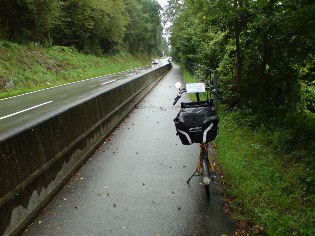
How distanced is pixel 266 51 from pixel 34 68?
21587 millimetres

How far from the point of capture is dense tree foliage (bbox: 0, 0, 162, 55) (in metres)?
29.9

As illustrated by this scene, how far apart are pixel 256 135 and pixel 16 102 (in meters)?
12.9

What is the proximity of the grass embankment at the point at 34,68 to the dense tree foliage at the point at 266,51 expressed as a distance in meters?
13.9

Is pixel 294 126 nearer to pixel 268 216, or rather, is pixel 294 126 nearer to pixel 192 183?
pixel 192 183

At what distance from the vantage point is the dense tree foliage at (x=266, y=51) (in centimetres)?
818

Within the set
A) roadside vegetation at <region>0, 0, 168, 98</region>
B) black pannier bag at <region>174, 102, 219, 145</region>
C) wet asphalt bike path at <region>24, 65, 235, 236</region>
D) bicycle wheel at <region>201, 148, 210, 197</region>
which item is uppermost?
roadside vegetation at <region>0, 0, 168, 98</region>

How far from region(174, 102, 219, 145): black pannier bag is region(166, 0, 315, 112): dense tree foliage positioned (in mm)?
3828

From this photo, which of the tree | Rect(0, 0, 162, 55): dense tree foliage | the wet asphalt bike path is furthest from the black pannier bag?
the tree

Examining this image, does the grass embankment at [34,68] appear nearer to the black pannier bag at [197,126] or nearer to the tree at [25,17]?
the tree at [25,17]

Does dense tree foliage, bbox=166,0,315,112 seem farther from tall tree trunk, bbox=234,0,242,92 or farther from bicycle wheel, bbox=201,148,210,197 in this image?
bicycle wheel, bbox=201,148,210,197

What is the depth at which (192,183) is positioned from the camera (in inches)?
235

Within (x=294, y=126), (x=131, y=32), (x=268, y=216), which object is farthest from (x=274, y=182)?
(x=131, y=32)

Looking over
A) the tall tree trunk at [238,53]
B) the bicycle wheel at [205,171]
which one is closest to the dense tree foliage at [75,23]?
the tall tree trunk at [238,53]

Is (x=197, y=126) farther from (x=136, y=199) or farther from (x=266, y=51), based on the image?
(x=266, y=51)
